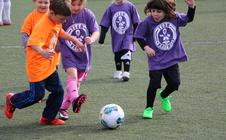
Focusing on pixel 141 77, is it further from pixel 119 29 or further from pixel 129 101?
pixel 129 101

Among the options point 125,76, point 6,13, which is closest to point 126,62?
point 125,76

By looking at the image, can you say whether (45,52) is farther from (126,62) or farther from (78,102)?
(126,62)

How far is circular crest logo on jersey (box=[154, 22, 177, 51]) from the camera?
19.8 feet

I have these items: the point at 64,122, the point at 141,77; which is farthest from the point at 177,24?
the point at 141,77

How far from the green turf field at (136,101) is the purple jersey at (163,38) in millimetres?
590

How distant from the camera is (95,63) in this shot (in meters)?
9.59

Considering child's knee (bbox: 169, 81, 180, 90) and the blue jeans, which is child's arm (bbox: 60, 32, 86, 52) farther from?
child's knee (bbox: 169, 81, 180, 90)

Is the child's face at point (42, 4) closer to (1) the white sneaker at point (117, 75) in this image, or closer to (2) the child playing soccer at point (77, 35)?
(2) the child playing soccer at point (77, 35)

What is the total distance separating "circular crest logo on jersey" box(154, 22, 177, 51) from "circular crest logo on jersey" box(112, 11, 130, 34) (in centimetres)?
259

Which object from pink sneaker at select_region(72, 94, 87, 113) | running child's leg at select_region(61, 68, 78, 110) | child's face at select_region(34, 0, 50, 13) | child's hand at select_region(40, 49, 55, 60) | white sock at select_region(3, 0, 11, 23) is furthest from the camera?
white sock at select_region(3, 0, 11, 23)

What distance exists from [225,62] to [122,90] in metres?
2.60

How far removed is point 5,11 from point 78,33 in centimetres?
930

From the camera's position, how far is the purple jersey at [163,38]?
6.04 m

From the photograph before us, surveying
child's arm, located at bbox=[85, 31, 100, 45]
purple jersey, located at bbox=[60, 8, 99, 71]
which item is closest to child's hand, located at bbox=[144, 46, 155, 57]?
child's arm, located at bbox=[85, 31, 100, 45]
